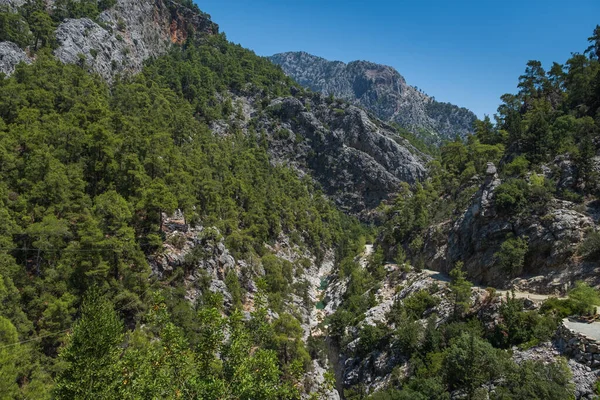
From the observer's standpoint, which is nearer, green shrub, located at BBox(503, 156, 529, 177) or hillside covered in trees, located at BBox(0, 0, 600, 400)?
hillside covered in trees, located at BBox(0, 0, 600, 400)

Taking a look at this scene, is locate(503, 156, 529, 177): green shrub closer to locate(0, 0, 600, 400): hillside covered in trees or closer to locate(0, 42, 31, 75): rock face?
locate(0, 0, 600, 400): hillside covered in trees

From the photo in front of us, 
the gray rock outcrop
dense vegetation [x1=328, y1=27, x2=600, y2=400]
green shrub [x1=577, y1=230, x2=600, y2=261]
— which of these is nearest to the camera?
dense vegetation [x1=328, y1=27, x2=600, y2=400]

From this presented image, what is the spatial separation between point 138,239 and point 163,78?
291 feet

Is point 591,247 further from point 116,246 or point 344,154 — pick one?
point 344,154

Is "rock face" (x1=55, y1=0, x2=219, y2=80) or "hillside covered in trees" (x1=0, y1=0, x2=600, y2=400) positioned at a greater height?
"rock face" (x1=55, y1=0, x2=219, y2=80)

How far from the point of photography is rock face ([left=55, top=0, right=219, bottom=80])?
88.6 metres

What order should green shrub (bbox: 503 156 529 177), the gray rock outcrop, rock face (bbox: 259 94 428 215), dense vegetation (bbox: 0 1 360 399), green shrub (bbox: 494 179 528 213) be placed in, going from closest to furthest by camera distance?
dense vegetation (bbox: 0 1 360 399), the gray rock outcrop, green shrub (bbox: 494 179 528 213), green shrub (bbox: 503 156 529 177), rock face (bbox: 259 94 428 215)

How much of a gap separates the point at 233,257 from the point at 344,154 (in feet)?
322

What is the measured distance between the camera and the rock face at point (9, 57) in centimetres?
6267

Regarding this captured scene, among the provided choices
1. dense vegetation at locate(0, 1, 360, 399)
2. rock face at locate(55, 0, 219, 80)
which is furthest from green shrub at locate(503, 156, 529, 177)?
rock face at locate(55, 0, 219, 80)

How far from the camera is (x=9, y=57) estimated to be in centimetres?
6438

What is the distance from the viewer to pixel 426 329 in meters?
38.5

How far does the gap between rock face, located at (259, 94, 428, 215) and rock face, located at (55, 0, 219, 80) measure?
5391cm

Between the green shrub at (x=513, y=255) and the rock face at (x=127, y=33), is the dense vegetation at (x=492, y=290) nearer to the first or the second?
the green shrub at (x=513, y=255)
